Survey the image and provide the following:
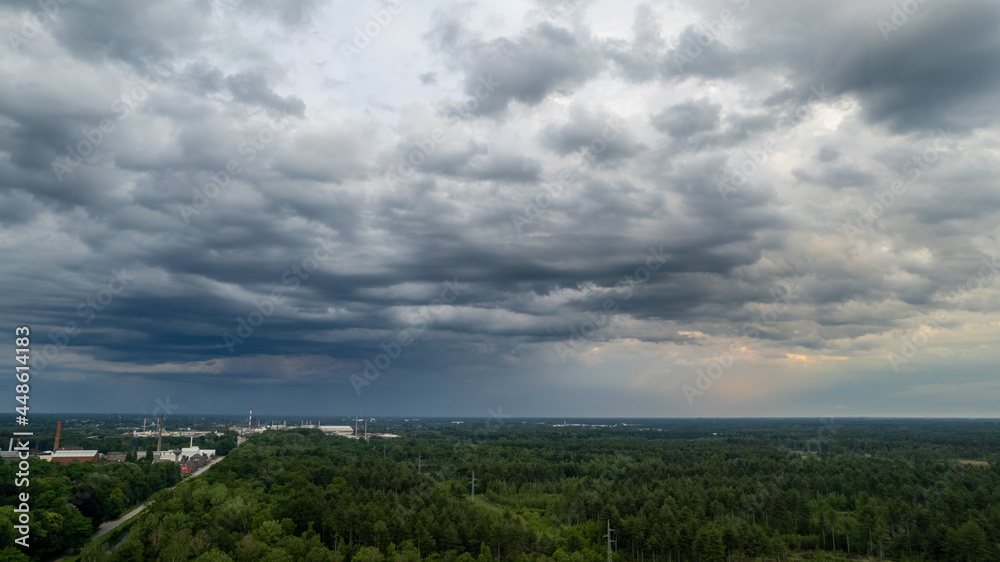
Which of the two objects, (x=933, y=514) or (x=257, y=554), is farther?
(x=933, y=514)

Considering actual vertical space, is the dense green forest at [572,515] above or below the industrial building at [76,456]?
above

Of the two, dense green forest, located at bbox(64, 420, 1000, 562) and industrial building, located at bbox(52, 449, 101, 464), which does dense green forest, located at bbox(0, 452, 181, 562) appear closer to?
dense green forest, located at bbox(64, 420, 1000, 562)

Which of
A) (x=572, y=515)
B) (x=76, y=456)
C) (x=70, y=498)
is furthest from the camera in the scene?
(x=76, y=456)

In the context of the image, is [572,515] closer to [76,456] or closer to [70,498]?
[70,498]

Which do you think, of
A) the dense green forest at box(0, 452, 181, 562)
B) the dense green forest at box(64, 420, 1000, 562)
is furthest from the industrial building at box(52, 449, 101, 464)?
the dense green forest at box(64, 420, 1000, 562)

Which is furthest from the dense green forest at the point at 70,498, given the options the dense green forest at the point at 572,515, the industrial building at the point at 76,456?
the industrial building at the point at 76,456

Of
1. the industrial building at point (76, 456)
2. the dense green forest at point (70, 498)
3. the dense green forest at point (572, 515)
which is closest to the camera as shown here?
the dense green forest at point (572, 515)

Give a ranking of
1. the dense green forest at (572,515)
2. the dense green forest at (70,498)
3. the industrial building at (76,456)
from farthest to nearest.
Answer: the industrial building at (76,456) < the dense green forest at (70,498) < the dense green forest at (572,515)

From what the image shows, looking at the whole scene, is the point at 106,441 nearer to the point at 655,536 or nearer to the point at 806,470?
the point at 655,536

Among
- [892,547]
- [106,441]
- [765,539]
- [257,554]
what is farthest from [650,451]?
[106,441]

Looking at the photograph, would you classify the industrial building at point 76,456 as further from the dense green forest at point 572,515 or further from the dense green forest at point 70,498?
the dense green forest at point 572,515

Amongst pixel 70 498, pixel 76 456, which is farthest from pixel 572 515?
pixel 76 456
